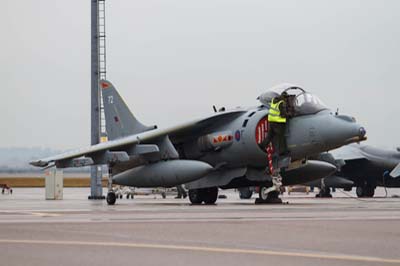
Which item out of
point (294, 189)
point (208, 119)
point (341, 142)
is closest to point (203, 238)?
point (341, 142)

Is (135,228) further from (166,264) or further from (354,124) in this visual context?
(354,124)

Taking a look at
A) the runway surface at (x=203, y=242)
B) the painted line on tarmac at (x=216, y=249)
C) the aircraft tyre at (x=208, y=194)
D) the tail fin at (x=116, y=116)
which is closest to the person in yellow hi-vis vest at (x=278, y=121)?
the aircraft tyre at (x=208, y=194)

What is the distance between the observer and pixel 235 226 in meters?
9.87

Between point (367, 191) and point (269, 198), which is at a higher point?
point (367, 191)

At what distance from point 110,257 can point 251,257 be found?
1.15 meters

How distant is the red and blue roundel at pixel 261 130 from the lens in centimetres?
2045

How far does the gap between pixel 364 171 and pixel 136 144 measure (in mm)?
12376

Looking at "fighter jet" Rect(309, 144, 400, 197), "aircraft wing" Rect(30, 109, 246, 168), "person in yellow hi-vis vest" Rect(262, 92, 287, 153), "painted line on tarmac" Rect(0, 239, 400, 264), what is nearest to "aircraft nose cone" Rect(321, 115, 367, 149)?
"person in yellow hi-vis vest" Rect(262, 92, 287, 153)

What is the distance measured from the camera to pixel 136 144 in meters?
22.1

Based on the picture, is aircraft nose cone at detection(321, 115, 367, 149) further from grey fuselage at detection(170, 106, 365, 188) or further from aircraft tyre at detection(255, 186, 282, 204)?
aircraft tyre at detection(255, 186, 282, 204)

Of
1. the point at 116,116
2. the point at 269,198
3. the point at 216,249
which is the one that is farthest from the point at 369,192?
the point at 216,249

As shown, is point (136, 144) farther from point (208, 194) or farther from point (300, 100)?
point (300, 100)

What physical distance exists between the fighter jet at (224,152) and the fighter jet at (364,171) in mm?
8469

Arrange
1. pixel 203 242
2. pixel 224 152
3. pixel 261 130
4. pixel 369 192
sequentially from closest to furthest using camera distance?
pixel 203 242 → pixel 261 130 → pixel 224 152 → pixel 369 192
